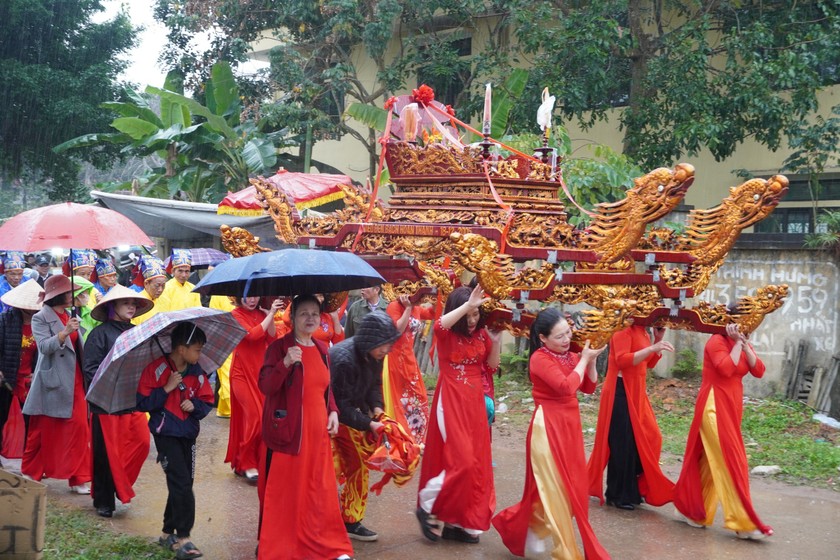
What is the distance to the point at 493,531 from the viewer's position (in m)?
5.89

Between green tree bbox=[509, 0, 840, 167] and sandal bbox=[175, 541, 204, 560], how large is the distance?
8552 millimetres

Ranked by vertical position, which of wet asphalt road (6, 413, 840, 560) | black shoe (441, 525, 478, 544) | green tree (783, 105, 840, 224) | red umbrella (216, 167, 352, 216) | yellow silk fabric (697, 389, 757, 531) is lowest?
wet asphalt road (6, 413, 840, 560)

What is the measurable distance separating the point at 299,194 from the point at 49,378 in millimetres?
4374

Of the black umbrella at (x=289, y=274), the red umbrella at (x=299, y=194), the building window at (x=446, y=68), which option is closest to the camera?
the black umbrella at (x=289, y=274)

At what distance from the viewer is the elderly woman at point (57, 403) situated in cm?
644

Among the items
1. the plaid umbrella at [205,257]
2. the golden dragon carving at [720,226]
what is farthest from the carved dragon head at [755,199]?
the plaid umbrella at [205,257]

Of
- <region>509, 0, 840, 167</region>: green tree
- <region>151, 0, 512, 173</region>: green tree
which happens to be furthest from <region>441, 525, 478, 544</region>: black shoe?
<region>151, 0, 512, 173</region>: green tree

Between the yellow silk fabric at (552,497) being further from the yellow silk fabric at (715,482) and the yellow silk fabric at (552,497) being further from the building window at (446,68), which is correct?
the building window at (446,68)

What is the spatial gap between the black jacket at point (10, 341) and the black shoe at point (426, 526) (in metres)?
3.49

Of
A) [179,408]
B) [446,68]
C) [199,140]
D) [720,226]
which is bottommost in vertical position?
[179,408]

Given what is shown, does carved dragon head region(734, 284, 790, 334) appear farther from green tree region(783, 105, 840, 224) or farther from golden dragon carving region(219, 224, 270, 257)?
green tree region(783, 105, 840, 224)

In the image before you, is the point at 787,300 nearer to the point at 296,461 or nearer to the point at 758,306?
the point at 758,306

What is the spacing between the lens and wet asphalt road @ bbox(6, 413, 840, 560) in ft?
18.1

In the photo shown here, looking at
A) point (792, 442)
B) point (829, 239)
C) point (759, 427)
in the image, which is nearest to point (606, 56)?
point (829, 239)
